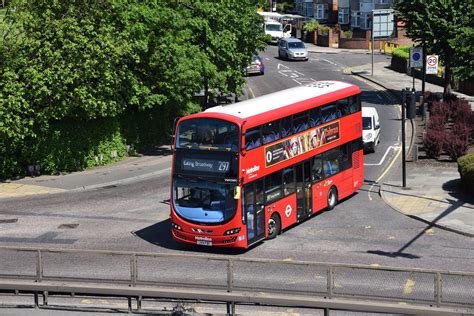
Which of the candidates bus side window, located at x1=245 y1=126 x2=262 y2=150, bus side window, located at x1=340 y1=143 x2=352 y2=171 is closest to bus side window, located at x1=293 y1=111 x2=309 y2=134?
bus side window, located at x1=245 y1=126 x2=262 y2=150

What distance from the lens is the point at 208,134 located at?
26.1m

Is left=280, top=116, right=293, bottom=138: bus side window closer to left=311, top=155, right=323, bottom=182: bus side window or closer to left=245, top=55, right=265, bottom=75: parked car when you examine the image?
left=311, top=155, right=323, bottom=182: bus side window

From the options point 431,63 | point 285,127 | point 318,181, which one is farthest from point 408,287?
point 431,63

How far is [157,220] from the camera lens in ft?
101

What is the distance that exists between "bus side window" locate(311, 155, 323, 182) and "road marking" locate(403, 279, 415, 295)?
11.1 meters

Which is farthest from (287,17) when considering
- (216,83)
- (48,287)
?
(48,287)

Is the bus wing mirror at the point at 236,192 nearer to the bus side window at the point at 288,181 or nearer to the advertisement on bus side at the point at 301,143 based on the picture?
the advertisement on bus side at the point at 301,143

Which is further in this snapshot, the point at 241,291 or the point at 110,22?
the point at 110,22

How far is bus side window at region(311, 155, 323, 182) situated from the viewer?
1199 inches

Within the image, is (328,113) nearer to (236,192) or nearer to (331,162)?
(331,162)

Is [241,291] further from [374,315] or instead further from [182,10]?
[182,10]

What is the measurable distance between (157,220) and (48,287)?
9.57m

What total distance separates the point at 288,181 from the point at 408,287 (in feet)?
31.5

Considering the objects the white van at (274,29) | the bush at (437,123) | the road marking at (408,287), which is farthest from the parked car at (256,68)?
the road marking at (408,287)
